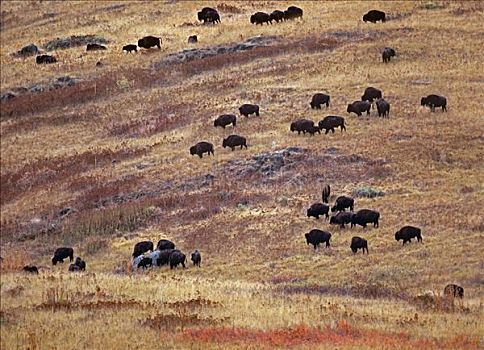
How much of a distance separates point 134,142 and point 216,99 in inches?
224

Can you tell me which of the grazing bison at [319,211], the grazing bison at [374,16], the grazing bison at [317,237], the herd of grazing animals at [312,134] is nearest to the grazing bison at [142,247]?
the herd of grazing animals at [312,134]

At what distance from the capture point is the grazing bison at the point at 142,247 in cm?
3525

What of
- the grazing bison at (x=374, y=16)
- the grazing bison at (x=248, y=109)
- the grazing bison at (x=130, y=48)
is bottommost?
the grazing bison at (x=248, y=109)

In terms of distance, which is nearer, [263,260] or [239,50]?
[263,260]

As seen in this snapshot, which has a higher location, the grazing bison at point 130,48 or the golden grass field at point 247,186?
the grazing bison at point 130,48

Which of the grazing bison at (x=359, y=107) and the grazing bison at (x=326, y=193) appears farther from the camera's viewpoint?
the grazing bison at (x=359, y=107)

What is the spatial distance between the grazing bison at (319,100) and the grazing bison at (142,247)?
15.2 m

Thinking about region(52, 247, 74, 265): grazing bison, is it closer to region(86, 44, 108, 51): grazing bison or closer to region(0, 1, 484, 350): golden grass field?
region(0, 1, 484, 350): golden grass field

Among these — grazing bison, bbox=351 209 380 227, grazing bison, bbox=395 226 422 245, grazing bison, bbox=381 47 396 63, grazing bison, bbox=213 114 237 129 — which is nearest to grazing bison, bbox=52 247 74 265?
grazing bison, bbox=351 209 380 227

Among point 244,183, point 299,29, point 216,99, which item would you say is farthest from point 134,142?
point 299,29

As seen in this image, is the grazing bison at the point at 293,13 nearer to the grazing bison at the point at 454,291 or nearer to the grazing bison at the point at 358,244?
the grazing bison at the point at 358,244

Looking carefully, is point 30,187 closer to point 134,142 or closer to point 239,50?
point 134,142

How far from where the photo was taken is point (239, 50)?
62375 millimetres

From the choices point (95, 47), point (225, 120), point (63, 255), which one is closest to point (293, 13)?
point (95, 47)
